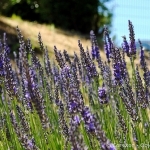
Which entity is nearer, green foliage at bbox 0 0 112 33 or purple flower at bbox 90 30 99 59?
purple flower at bbox 90 30 99 59

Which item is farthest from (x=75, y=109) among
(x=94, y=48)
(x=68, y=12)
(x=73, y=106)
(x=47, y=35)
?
(x=68, y=12)

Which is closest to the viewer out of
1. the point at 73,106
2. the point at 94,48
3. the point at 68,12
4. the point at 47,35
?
the point at 73,106

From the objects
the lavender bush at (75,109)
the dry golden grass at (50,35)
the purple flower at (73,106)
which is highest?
the purple flower at (73,106)

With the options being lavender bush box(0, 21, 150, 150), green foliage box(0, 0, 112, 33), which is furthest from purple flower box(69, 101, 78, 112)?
green foliage box(0, 0, 112, 33)

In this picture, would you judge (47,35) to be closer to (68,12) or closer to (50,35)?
(50,35)

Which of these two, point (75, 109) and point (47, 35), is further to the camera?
point (47, 35)

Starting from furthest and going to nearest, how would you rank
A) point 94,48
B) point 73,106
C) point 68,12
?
point 68,12
point 94,48
point 73,106

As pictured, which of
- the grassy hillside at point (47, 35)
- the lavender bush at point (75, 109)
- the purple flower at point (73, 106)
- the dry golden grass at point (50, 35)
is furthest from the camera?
the dry golden grass at point (50, 35)

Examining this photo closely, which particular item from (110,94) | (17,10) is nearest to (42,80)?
(110,94)

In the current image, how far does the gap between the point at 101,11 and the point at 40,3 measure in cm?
216

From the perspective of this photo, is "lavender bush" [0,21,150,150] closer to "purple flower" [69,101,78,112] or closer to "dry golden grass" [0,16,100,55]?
"purple flower" [69,101,78,112]

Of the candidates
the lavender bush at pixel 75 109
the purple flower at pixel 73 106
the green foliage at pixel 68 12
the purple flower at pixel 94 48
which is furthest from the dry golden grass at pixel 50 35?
the purple flower at pixel 73 106

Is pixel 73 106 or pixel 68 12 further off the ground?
pixel 73 106

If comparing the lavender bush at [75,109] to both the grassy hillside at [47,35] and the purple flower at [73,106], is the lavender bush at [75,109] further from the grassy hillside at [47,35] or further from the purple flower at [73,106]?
the grassy hillside at [47,35]
